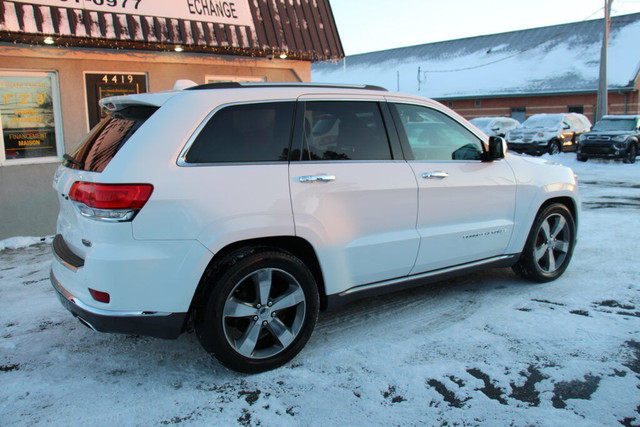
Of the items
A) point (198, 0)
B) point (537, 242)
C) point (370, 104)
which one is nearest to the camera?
point (370, 104)

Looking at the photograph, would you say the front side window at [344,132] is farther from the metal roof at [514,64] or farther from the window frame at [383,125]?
the metal roof at [514,64]

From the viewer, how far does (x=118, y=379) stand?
11.6ft

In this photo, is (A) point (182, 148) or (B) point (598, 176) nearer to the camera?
(A) point (182, 148)

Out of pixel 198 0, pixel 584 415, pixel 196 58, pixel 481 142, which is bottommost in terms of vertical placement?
pixel 584 415

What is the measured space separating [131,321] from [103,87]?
582cm

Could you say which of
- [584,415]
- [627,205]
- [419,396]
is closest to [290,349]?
[419,396]

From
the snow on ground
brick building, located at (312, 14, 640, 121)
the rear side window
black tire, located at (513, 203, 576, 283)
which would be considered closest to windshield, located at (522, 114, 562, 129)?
brick building, located at (312, 14, 640, 121)

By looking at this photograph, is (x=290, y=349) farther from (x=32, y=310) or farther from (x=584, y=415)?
(x=32, y=310)

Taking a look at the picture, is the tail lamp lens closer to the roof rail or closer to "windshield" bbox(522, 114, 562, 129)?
the roof rail

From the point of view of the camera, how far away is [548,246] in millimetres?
5258

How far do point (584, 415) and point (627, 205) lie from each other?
800cm

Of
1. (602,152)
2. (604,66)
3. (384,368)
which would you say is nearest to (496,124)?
(604,66)

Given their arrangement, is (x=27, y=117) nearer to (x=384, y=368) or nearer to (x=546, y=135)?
(x=384, y=368)

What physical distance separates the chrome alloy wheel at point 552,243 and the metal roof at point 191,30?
17.8 ft
